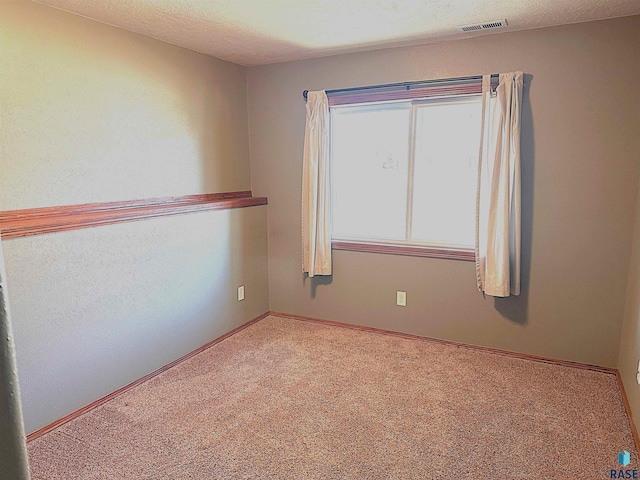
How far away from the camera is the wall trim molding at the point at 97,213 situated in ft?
7.14

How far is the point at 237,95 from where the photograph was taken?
375 cm

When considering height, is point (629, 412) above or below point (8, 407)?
below

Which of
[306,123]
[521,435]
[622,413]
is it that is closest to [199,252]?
[306,123]

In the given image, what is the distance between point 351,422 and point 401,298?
4.50 ft

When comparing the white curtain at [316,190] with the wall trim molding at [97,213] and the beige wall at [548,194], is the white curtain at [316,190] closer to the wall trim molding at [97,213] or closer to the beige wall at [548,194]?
the beige wall at [548,194]

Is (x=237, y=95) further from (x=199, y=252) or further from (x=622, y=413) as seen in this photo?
(x=622, y=413)

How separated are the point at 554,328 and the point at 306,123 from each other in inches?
95.8

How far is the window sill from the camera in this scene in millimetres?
3262

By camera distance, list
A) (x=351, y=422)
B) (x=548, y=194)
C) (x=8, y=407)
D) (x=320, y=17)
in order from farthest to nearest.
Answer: (x=548, y=194) < (x=320, y=17) < (x=351, y=422) < (x=8, y=407)

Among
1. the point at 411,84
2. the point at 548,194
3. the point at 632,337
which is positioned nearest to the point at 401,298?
the point at 548,194

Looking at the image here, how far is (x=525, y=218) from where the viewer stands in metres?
3.02

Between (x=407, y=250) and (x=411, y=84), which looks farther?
(x=407, y=250)

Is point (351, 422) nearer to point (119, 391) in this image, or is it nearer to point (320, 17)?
point (119, 391)

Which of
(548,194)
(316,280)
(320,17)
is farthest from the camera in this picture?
(316,280)
